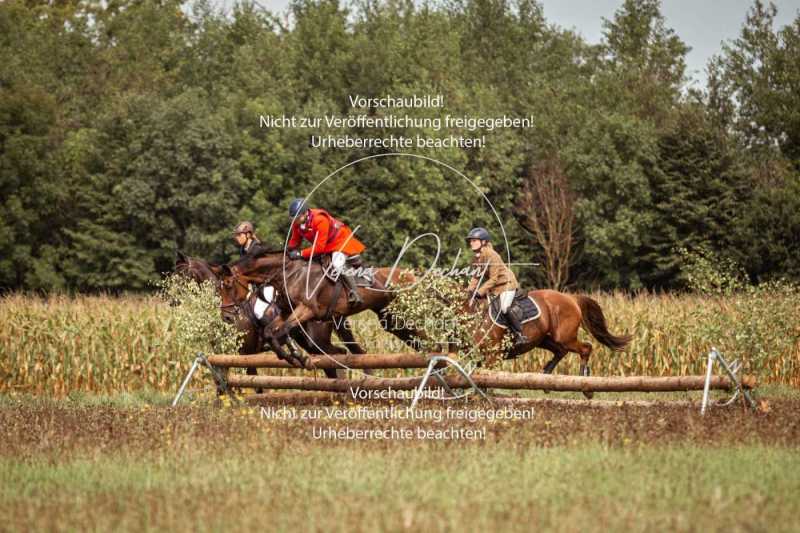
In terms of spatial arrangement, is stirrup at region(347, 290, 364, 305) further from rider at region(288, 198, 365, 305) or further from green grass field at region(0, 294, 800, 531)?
green grass field at region(0, 294, 800, 531)

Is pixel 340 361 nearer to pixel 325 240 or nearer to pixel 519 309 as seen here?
pixel 325 240

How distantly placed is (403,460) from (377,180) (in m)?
27.9

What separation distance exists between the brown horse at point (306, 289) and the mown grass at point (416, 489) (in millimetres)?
5221

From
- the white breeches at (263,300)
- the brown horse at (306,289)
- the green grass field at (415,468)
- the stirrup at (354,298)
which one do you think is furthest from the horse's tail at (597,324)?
the white breeches at (263,300)

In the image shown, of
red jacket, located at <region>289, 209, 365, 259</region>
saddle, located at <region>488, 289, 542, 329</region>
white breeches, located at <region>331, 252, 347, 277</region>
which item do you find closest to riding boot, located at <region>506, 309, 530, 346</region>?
saddle, located at <region>488, 289, 542, 329</region>

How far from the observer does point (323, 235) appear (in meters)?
15.4

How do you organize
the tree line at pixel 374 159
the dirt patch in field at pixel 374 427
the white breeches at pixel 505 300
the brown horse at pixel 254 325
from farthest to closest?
1. the tree line at pixel 374 159
2. the brown horse at pixel 254 325
3. the white breeches at pixel 505 300
4. the dirt patch in field at pixel 374 427

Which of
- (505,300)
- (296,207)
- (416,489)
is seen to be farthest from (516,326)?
(416,489)

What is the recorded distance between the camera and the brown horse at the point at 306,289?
50.6 feet

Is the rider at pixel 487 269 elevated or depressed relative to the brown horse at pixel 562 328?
elevated

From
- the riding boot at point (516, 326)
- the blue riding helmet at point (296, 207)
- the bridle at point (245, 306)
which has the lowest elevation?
the riding boot at point (516, 326)

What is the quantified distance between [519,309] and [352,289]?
2756 millimetres

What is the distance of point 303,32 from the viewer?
5109 cm

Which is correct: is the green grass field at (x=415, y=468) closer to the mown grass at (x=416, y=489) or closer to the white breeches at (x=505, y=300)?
the mown grass at (x=416, y=489)
